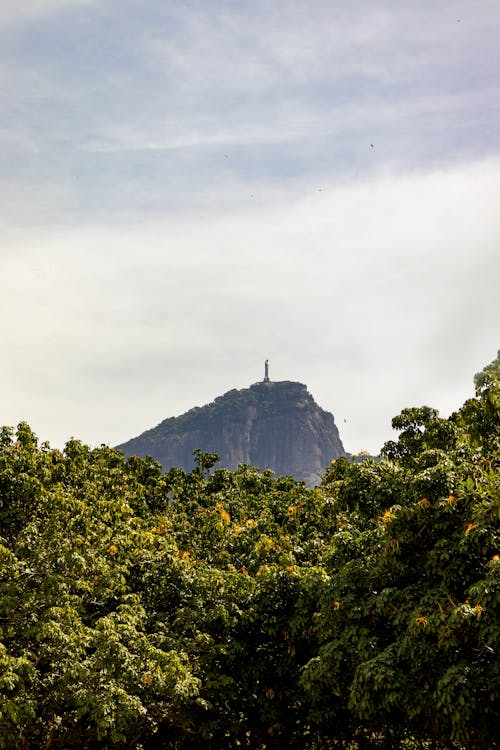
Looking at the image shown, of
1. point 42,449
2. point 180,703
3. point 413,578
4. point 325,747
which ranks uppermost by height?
point 42,449

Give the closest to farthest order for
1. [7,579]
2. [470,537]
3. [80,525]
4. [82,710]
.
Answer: [470,537] → [82,710] → [7,579] → [80,525]

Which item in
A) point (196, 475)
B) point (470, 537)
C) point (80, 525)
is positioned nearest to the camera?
point (470, 537)

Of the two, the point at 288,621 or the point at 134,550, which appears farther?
the point at 134,550

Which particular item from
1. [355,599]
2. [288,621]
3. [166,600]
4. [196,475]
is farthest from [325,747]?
[196,475]

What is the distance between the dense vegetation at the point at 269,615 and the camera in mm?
11328

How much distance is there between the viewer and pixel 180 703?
48.1ft

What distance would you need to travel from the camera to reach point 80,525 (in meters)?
15.4

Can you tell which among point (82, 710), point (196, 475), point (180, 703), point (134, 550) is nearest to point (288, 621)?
point (180, 703)

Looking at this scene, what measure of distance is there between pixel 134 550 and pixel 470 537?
8229 mm

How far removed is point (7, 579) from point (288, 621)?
5669 millimetres

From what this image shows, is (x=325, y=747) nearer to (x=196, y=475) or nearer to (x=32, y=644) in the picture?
(x=32, y=644)

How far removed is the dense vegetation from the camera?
11328 millimetres

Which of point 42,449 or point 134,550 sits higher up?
point 42,449

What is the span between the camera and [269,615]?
15.9 meters
